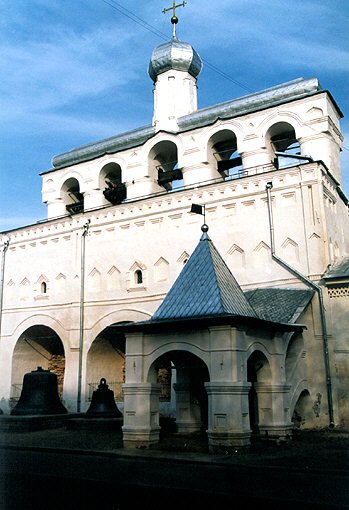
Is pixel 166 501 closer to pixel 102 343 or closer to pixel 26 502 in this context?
pixel 26 502

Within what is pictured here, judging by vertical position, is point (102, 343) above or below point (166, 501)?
above

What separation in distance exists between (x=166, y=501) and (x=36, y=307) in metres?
14.6

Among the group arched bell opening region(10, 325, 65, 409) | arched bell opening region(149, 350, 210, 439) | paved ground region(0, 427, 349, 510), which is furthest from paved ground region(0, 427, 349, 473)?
arched bell opening region(10, 325, 65, 409)

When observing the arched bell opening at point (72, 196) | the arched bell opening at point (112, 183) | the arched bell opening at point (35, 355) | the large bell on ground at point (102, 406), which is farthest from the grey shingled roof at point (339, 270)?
the arched bell opening at point (35, 355)

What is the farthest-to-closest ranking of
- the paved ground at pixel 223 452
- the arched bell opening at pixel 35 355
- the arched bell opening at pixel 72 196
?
the arched bell opening at pixel 72 196
the arched bell opening at pixel 35 355
the paved ground at pixel 223 452

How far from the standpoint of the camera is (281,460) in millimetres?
7938

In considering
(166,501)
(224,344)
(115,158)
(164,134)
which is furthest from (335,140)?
(166,501)

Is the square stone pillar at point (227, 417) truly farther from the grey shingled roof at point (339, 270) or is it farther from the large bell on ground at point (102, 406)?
the large bell on ground at point (102, 406)

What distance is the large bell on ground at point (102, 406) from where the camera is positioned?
14.5 meters

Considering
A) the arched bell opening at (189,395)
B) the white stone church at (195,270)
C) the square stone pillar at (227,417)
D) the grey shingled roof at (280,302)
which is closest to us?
the square stone pillar at (227,417)

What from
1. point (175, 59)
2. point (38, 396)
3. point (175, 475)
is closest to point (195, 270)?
point (175, 475)

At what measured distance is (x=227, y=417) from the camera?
9.06 meters

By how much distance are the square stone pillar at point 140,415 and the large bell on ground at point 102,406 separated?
4579 millimetres

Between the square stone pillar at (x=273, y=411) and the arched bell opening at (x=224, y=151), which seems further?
the arched bell opening at (x=224, y=151)
